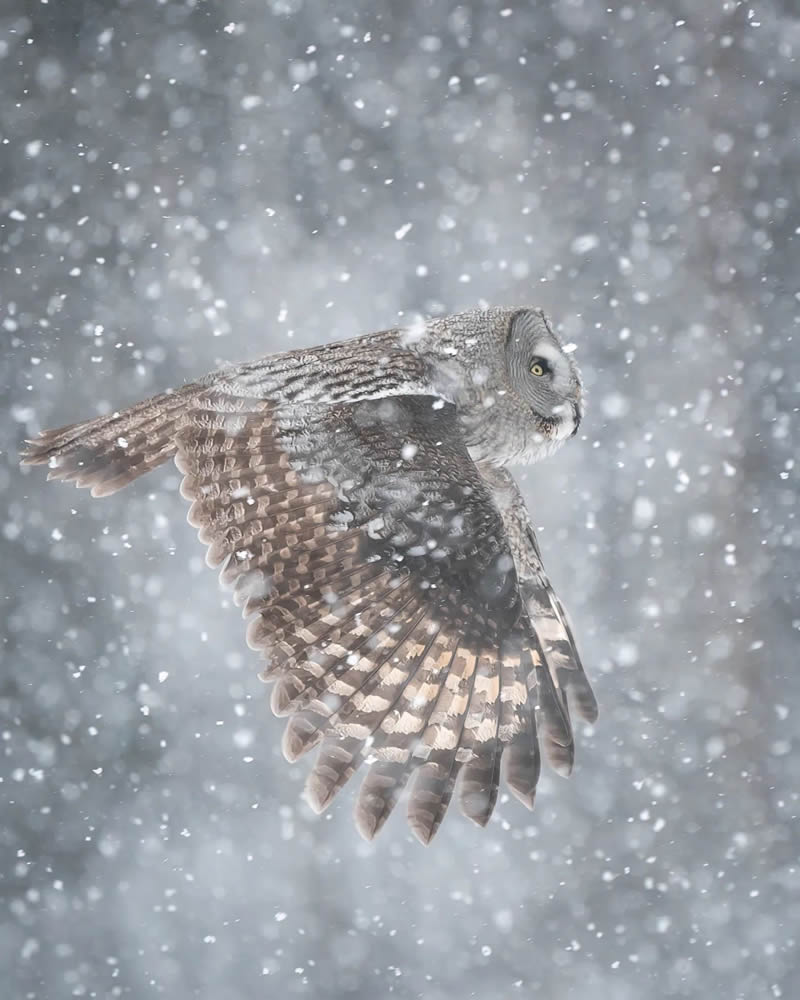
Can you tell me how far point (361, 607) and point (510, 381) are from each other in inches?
26.7

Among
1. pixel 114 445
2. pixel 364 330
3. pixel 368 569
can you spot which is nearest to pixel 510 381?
pixel 368 569

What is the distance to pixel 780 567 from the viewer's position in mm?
5656

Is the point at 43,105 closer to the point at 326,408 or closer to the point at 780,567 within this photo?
the point at 326,408

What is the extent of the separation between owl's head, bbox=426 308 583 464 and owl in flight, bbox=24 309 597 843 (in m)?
0.24

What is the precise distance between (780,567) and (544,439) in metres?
3.67

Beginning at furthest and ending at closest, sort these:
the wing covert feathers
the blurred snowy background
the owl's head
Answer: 1. the blurred snowy background
2. the owl's head
3. the wing covert feathers

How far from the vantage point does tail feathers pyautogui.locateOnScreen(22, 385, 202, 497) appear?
1999 millimetres

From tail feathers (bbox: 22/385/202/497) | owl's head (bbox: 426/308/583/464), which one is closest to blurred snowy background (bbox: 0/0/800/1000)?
owl's head (bbox: 426/308/583/464)

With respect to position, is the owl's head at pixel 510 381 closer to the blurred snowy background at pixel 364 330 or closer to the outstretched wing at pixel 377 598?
the outstretched wing at pixel 377 598

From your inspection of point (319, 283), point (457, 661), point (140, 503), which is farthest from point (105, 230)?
point (457, 661)

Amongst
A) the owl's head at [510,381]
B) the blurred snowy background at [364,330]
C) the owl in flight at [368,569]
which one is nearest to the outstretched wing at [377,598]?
the owl in flight at [368,569]

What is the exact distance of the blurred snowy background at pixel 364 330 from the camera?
5359mm

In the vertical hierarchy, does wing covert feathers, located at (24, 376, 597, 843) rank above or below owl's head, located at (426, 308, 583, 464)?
below

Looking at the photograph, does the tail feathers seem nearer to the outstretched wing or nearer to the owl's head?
the outstretched wing
